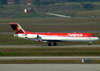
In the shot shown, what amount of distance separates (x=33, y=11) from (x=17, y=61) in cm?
13695

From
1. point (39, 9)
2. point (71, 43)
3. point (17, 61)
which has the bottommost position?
point (39, 9)

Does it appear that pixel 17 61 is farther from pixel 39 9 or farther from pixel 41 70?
pixel 39 9

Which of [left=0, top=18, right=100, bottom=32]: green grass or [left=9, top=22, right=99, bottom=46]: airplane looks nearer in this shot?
[left=9, top=22, right=99, bottom=46]: airplane

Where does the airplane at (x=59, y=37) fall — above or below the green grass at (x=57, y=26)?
above

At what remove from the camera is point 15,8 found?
19488 cm

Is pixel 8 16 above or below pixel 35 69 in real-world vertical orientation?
below

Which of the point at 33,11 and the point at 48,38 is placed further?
the point at 33,11

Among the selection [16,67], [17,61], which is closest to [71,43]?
[17,61]

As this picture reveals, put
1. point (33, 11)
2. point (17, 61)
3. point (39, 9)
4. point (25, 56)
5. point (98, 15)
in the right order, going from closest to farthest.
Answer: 1. point (17, 61)
2. point (25, 56)
3. point (98, 15)
4. point (33, 11)
5. point (39, 9)

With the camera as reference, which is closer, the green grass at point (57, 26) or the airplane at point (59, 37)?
the airplane at point (59, 37)

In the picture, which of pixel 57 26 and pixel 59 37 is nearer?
pixel 59 37

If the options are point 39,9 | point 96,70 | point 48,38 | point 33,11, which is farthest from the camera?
point 39,9

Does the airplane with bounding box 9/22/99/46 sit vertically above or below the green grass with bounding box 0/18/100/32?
above

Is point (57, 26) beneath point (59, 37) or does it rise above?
beneath
